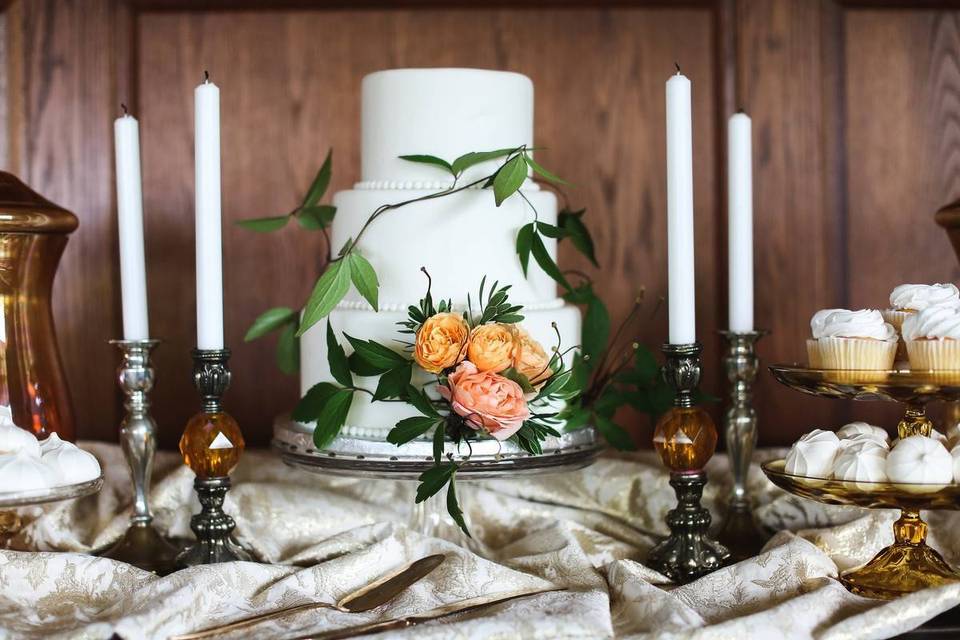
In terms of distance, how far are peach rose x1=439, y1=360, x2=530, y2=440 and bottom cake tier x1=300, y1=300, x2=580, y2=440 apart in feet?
0.30

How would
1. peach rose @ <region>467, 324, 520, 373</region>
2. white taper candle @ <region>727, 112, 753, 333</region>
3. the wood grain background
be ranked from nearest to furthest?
peach rose @ <region>467, 324, 520, 373</region>, white taper candle @ <region>727, 112, 753, 333</region>, the wood grain background

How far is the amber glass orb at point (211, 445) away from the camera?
897 mm

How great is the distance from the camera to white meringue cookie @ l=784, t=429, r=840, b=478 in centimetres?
79

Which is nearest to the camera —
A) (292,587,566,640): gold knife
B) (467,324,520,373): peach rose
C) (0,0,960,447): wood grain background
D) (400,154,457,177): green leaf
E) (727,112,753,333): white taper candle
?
(292,587,566,640): gold knife

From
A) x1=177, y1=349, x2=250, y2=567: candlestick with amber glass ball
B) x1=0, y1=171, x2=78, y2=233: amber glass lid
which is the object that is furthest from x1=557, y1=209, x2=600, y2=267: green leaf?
x1=0, y1=171, x2=78, y2=233: amber glass lid

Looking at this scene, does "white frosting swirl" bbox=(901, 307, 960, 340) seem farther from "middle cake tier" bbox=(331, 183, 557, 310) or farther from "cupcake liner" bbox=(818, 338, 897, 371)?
"middle cake tier" bbox=(331, 183, 557, 310)

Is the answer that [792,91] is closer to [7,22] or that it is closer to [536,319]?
[536,319]

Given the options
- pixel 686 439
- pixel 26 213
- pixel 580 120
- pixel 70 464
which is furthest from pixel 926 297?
pixel 26 213

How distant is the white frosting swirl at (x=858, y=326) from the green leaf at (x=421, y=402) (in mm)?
319

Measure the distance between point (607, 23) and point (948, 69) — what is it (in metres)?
0.43

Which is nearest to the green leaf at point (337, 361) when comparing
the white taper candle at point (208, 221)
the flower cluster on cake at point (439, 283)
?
the flower cluster on cake at point (439, 283)

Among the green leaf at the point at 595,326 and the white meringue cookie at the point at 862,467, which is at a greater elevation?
the green leaf at the point at 595,326

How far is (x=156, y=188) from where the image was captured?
1.29m

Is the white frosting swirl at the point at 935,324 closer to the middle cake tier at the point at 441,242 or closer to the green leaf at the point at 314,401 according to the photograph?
the middle cake tier at the point at 441,242
